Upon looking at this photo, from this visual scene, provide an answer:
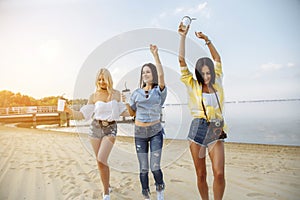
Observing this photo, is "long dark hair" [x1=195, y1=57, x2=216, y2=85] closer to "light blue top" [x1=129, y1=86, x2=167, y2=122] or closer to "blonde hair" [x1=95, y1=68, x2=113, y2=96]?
"light blue top" [x1=129, y1=86, x2=167, y2=122]

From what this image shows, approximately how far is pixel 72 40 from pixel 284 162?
2025 mm

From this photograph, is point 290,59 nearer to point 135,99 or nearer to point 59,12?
point 135,99

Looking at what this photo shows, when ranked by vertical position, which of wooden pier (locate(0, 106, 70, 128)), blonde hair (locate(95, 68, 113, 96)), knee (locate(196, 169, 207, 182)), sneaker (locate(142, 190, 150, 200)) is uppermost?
blonde hair (locate(95, 68, 113, 96))

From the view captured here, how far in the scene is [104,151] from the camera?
1715 millimetres

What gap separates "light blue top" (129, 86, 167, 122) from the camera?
63.4 inches

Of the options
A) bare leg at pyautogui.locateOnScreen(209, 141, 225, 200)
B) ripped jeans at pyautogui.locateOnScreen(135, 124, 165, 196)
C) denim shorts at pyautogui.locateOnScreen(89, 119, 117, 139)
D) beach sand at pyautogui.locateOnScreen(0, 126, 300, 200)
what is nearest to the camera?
bare leg at pyautogui.locateOnScreen(209, 141, 225, 200)

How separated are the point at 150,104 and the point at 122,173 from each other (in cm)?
82

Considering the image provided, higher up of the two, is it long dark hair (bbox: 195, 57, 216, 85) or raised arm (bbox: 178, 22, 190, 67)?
raised arm (bbox: 178, 22, 190, 67)

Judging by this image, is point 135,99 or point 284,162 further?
point 284,162

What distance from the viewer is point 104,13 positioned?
208 cm

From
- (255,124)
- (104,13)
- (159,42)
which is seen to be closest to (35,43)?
(104,13)

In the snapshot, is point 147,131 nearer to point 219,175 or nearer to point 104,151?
point 104,151

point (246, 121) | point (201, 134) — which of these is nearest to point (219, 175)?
point (201, 134)

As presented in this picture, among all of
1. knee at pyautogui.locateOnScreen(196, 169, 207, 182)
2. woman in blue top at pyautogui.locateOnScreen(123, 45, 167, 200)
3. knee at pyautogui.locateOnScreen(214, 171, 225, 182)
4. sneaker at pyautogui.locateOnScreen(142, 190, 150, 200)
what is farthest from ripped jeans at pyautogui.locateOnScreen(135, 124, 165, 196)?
knee at pyautogui.locateOnScreen(214, 171, 225, 182)
